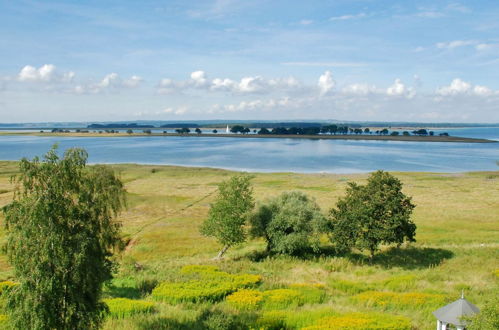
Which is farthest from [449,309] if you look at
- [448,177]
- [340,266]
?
[448,177]

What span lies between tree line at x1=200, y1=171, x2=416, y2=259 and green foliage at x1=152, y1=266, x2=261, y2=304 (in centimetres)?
827

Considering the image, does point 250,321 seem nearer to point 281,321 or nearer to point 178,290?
point 281,321

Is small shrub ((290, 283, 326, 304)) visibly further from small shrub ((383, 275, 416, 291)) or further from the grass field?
small shrub ((383, 275, 416, 291))

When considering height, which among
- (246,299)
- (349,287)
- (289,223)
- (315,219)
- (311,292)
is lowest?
(349,287)

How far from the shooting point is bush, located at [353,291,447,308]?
76.1ft

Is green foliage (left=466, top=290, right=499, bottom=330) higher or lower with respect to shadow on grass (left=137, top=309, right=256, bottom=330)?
higher

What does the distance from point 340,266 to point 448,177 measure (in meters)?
84.2

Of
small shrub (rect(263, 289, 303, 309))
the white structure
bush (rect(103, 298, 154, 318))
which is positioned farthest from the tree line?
the white structure

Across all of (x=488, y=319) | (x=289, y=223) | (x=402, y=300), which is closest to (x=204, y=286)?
(x=402, y=300)

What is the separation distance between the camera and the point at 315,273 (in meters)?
32.2

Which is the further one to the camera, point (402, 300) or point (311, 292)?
point (311, 292)

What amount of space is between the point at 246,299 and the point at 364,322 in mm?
7246

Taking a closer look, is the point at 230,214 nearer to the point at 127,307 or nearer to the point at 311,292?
the point at 311,292

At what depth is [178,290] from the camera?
25688 millimetres
